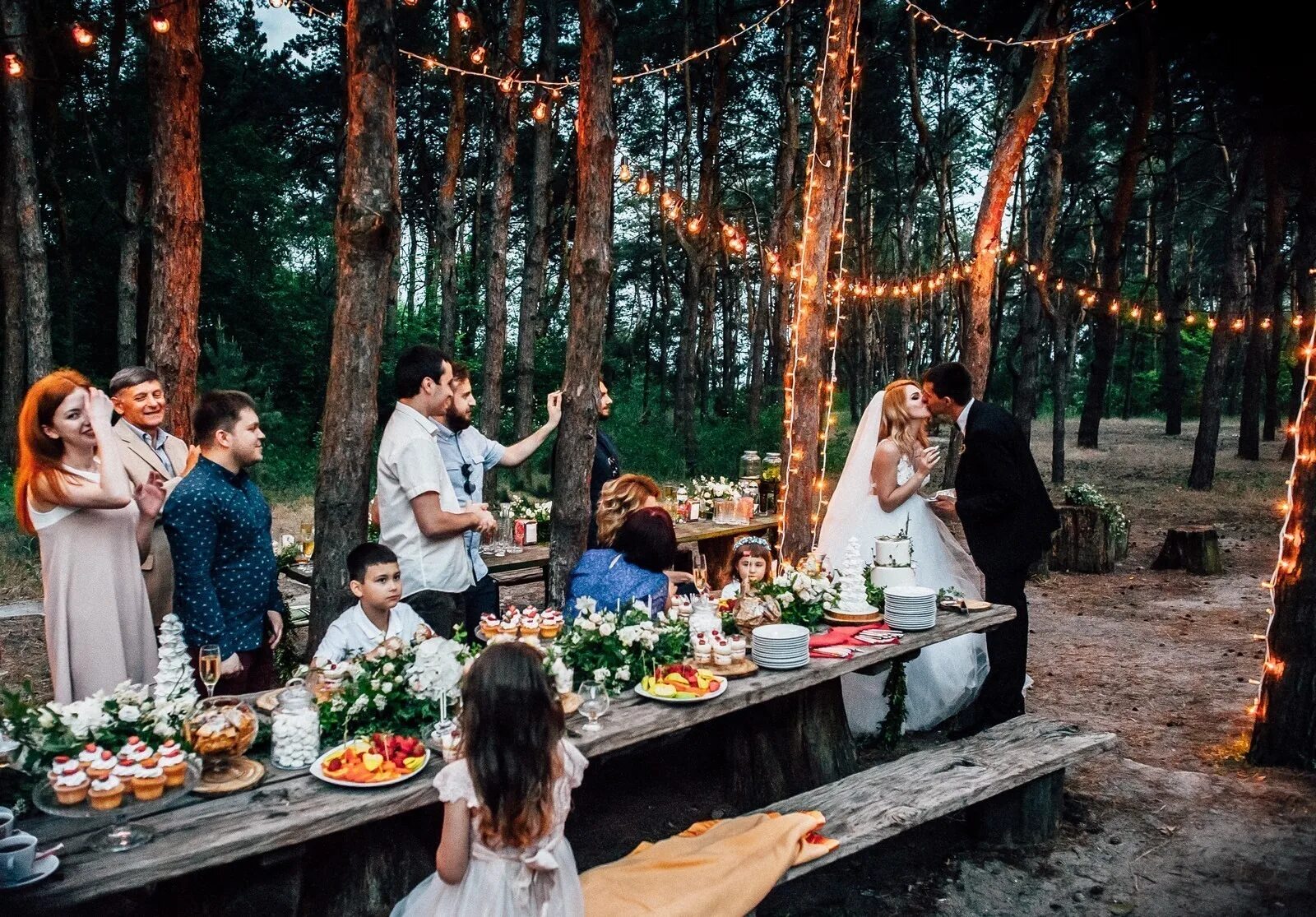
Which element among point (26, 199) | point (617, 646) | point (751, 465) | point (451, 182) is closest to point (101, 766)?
point (617, 646)

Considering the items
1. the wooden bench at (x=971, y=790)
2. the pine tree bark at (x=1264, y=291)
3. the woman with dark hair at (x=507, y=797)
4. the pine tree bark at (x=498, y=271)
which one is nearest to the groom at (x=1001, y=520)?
the wooden bench at (x=971, y=790)

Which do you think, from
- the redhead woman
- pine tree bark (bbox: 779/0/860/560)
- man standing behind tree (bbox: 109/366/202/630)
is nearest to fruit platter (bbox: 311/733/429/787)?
the redhead woman

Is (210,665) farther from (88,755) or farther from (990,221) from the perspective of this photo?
(990,221)

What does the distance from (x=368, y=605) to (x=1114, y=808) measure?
4032mm

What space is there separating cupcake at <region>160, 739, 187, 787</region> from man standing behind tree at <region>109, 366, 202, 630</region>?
2.13 metres

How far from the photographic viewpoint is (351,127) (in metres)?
5.03

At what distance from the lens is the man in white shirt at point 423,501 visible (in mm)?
4676

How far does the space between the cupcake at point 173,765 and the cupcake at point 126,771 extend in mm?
77

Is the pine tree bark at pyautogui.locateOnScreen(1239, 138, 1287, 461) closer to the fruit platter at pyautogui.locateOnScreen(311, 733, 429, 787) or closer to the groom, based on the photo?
the groom

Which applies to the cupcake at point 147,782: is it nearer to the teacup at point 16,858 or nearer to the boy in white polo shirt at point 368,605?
the teacup at point 16,858

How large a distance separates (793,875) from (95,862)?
232 centimetres

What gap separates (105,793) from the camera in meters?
2.65

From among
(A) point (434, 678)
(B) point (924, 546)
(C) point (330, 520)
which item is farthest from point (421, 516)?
(B) point (924, 546)

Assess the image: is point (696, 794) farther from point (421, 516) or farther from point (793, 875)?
point (421, 516)
